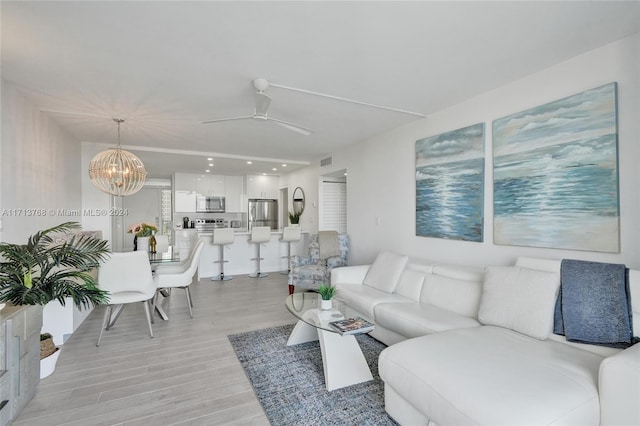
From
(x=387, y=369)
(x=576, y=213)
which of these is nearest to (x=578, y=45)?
(x=576, y=213)

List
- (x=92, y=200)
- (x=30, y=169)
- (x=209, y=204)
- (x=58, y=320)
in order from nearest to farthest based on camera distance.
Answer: (x=58, y=320) < (x=30, y=169) < (x=92, y=200) < (x=209, y=204)

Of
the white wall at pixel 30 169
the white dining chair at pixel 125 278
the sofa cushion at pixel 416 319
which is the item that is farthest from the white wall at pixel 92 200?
the sofa cushion at pixel 416 319

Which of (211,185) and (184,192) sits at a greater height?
(211,185)

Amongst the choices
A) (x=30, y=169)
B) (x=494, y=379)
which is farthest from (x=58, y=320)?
(x=494, y=379)

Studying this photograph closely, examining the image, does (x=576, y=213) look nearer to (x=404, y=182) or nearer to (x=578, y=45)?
(x=578, y=45)

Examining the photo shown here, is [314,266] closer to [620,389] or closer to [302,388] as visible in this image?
[302,388]

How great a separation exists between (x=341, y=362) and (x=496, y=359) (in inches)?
42.1

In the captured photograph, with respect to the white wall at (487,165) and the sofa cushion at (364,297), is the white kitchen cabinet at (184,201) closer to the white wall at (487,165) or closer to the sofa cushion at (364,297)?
the white wall at (487,165)

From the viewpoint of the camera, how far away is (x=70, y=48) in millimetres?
2121

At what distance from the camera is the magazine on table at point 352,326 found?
2163 mm

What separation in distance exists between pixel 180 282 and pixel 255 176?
5.05 metres

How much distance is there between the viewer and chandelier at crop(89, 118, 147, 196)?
360 centimetres

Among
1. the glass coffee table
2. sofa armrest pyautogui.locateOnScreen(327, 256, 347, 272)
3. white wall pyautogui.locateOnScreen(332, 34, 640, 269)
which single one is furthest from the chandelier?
white wall pyautogui.locateOnScreen(332, 34, 640, 269)

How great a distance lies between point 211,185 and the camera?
26.4ft
